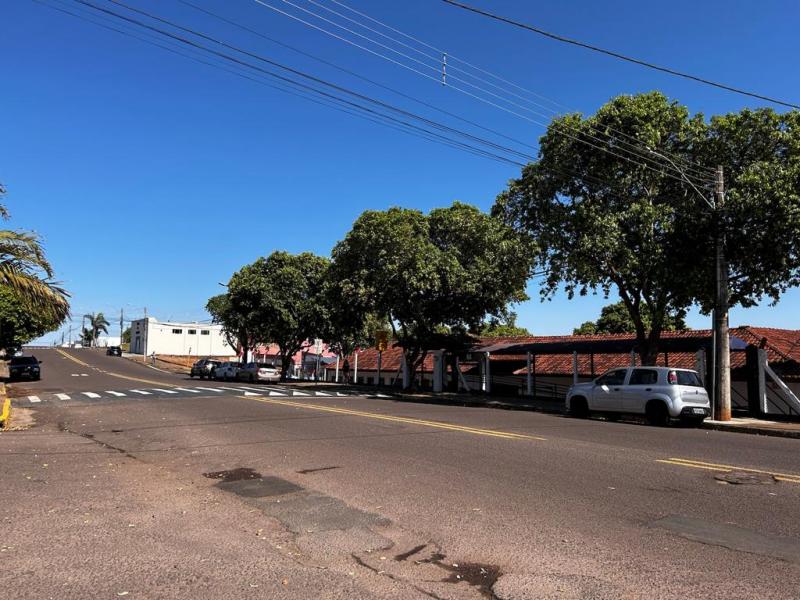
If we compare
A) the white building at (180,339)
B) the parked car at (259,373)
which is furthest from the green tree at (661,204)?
the white building at (180,339)

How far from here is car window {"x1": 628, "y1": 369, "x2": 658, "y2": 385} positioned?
17172 mm

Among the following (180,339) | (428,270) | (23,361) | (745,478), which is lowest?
(745,478)

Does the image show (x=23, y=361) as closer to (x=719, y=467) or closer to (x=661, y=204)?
(x=661, y=204)

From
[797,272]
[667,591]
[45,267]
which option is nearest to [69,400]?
[45,267]

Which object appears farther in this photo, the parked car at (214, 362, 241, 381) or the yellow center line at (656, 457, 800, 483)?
the parked car at (214, 362, 241, 381)

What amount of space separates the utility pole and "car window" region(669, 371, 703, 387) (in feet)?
4.31

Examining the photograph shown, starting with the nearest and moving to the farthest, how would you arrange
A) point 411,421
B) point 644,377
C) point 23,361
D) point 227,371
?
1. point 411,421
2. point 644,377
3. point 23,361
4. point 227,371

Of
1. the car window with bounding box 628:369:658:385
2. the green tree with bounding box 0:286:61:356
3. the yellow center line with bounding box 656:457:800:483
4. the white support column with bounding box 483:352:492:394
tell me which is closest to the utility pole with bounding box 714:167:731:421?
the car window with bounding box 628:369:658:385

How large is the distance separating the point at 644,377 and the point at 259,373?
31.3 meters

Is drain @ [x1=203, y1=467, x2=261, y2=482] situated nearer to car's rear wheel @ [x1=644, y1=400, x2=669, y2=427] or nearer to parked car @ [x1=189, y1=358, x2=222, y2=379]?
car's rear wheel @ [x1=644, y1=400, x2=669, y2=427]

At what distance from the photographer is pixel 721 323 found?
18.3m

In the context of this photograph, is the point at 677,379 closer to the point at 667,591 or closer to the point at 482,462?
the point at 482,462

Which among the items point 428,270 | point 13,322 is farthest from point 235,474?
point 13,322

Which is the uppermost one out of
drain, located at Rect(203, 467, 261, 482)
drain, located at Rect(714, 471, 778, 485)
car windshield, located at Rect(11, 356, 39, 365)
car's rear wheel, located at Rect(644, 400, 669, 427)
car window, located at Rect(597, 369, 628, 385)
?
car window, located at Rect(597, 369, 628, 385)
